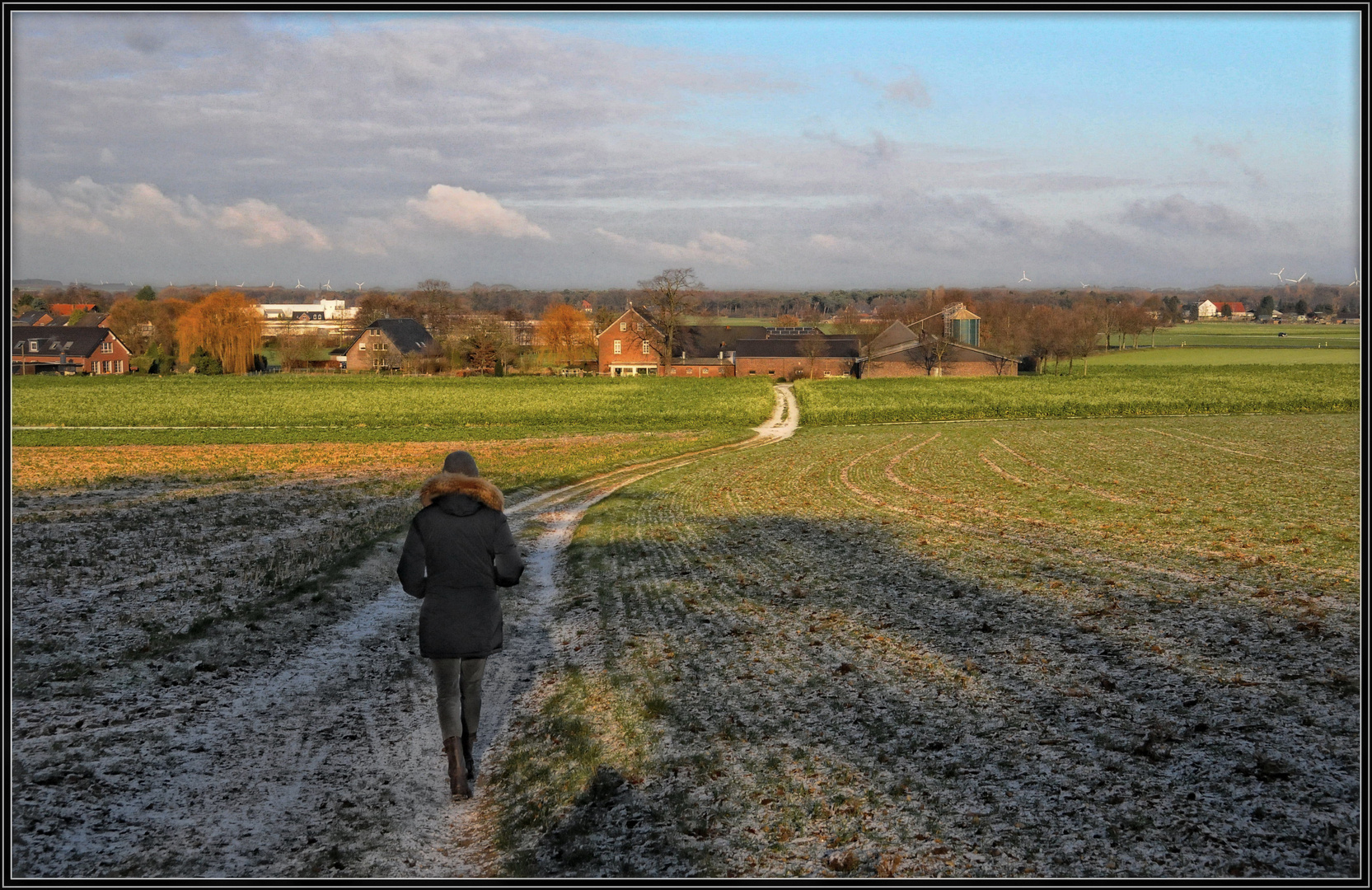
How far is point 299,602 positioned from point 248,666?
249 centimetres

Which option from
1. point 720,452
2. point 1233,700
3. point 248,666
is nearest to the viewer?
point 1233,700

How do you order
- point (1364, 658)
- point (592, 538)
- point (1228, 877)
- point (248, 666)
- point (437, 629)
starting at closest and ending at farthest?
1. point (1228, 877)
2. point (1364, 658)
3. point (437, 629)
4. point (248, 666)
5. point (592, 538)

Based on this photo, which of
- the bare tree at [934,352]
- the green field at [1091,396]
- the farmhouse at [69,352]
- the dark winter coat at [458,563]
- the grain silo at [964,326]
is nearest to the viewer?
the dark winter coat at [458,563]

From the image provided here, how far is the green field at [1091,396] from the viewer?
5925 cm

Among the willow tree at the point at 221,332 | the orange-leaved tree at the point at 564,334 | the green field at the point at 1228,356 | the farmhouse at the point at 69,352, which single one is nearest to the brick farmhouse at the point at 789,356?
the orange-leaved tree at the point at 564,334

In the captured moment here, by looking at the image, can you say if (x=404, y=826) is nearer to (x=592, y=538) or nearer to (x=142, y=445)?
(x=592, y=538)

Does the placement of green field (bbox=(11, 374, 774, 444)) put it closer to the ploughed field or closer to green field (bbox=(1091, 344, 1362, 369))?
the ploughed field

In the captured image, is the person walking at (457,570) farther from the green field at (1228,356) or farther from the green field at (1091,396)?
the green field at (1228,356)

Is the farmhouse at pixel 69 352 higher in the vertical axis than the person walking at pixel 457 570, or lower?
higher

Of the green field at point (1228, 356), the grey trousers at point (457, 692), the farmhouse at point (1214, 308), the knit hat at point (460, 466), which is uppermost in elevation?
the farmhouse at point (1214, 308)

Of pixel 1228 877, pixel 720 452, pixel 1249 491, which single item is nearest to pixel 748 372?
pixel 720 452

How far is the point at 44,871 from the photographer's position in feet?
19.5

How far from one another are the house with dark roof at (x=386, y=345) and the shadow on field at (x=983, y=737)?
10359cm

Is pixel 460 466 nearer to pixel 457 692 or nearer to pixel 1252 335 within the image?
pixel 457 692
